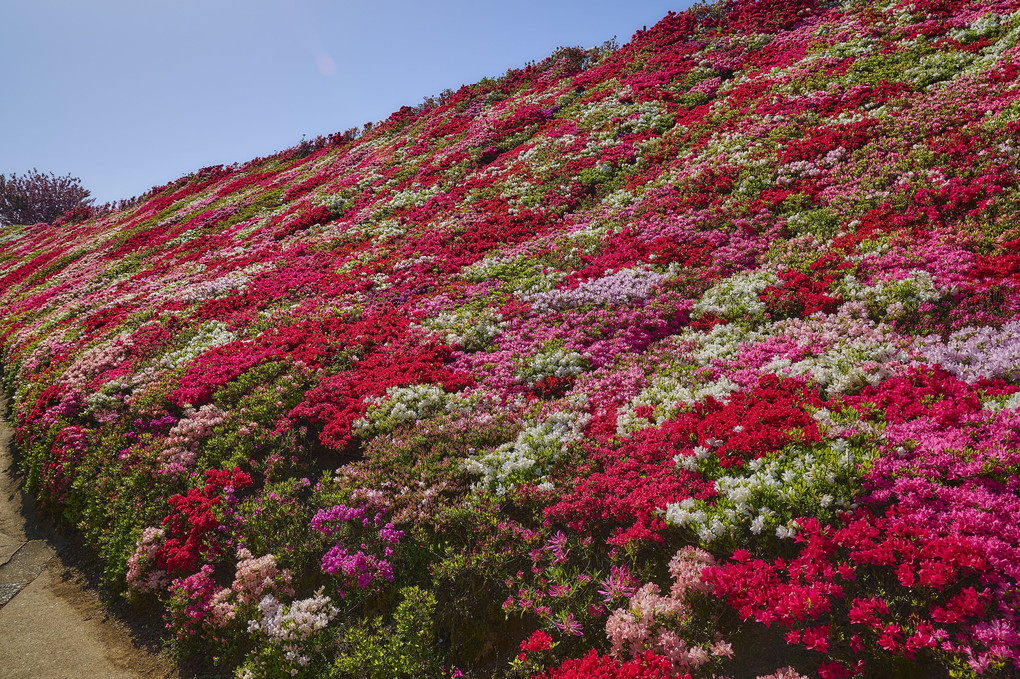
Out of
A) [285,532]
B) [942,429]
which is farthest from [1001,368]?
[285,532]

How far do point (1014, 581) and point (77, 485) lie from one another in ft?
53.6

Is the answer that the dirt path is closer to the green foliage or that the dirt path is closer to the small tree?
the green foliage

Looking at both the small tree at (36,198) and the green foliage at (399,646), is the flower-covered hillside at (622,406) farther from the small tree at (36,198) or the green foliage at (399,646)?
the small tree at (36,198)

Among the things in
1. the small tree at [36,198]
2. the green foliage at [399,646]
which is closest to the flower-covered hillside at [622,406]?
the green foliage at [399,646]

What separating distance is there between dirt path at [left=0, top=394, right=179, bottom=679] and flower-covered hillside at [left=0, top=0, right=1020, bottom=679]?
584 mm

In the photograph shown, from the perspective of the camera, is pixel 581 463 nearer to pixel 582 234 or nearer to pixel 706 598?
pixel 706 598

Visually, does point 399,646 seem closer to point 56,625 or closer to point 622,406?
point 622,406

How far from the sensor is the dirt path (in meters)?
7.72

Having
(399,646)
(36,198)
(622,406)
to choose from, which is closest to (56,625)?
(399,646)

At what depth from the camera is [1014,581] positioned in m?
4.78

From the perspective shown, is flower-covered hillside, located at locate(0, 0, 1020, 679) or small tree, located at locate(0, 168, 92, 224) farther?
small tree, located at locate(0, 168, 92, 224)

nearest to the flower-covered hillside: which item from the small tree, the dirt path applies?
the dirt path

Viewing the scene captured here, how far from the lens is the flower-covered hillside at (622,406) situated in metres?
5.70

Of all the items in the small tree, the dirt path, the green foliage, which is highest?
the small tree
